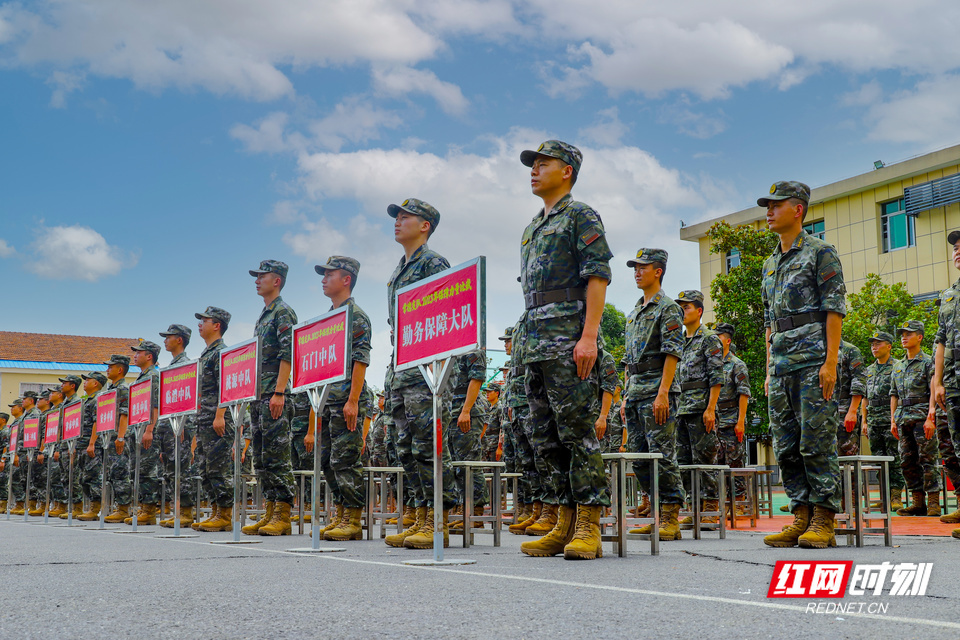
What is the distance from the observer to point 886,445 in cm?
1409

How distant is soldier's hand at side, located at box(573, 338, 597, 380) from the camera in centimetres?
535

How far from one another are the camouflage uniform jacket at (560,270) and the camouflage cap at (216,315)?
5909 mm

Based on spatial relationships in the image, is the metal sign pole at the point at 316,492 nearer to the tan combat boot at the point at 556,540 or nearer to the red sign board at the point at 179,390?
the tan combat boot at the point at 556,540

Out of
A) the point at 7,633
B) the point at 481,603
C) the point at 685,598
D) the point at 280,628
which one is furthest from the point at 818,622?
the point at 7,633

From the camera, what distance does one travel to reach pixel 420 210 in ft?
24.8

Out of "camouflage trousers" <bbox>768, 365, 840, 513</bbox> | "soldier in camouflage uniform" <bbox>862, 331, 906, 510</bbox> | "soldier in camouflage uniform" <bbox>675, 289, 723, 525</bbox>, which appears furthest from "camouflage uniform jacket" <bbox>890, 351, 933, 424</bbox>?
"camouflage trousers" <bbox>768, 365, 840, 513</bbox>

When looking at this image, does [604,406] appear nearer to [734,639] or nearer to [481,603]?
A: [481,603]

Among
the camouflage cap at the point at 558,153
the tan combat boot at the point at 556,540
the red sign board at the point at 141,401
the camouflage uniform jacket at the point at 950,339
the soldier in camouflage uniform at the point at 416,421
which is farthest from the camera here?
the red sign board at the point at 141,401

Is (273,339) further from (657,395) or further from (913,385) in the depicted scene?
(913,385)

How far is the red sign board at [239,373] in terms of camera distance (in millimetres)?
7973

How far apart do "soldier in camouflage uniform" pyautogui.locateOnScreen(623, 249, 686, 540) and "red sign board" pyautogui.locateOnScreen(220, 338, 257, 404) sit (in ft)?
10.3

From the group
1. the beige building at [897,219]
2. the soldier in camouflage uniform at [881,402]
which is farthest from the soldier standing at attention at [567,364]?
the beige building at [897,219]

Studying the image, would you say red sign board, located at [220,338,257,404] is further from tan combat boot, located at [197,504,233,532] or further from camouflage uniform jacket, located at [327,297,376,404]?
tan combat boot, located at [197,504,233,532]

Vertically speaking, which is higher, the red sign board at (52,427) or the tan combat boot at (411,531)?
the red sign board at (52,427)
